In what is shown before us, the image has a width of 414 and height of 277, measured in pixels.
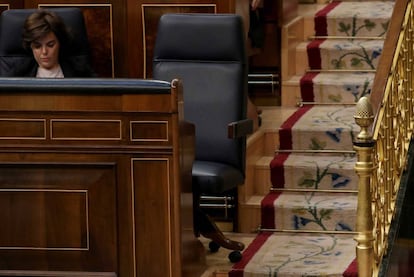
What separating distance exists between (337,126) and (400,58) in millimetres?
834

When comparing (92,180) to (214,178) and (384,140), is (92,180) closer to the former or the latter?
(214,178)

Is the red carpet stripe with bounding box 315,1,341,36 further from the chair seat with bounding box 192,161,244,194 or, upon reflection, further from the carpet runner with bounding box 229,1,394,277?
the chair seat with bounding box 192,161,244,194

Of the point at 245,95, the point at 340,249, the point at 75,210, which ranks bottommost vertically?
the point at 340,249

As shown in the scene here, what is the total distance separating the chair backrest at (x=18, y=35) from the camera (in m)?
5.49

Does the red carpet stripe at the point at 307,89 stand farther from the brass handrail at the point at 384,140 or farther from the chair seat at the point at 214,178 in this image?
the chair seat at the point at 214,178

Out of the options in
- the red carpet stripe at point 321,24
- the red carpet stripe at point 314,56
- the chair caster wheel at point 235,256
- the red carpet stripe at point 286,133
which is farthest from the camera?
the red carpet stripe at point 321,24

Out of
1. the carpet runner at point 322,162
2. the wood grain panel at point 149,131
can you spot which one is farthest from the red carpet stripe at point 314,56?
the wood grain panel at point 149,131

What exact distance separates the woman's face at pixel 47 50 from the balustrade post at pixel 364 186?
1.58 metres

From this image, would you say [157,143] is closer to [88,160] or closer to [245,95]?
[88,160]

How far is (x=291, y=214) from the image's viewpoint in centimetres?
551

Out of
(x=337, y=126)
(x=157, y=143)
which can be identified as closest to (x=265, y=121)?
(x=337, y=126)

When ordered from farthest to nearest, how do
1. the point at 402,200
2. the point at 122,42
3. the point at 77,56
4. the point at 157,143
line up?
the point at 122,42 → the point at 77,56 → the point at 402,200 → the point at 157,143

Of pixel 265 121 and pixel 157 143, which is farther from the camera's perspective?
pixel 265 121

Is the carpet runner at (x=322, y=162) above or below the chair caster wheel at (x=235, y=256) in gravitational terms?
above
